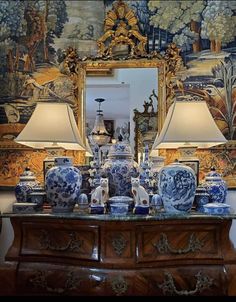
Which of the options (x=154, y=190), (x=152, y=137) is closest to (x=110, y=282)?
(x=154, y=190)

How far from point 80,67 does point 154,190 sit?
0.99 metres

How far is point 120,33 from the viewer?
10.1ft

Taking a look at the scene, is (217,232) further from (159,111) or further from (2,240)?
(2,240)

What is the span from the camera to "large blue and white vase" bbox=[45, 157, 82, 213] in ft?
8.23

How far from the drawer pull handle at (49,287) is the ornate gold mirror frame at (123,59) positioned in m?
1.02

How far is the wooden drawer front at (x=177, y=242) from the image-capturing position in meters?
2.29

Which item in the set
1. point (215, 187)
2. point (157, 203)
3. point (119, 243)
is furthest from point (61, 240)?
point (215, 187)

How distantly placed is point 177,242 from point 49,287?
0.72m

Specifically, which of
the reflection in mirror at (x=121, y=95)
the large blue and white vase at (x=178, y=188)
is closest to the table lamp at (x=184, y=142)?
the large blue and white vase at (x=178, y=188)

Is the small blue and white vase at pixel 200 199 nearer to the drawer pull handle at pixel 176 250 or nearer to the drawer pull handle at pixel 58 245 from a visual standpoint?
the drawer pull handle at pixel 176 250

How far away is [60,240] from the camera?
93.6 inches

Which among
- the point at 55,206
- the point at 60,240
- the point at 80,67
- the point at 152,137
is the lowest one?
the point at 60,240

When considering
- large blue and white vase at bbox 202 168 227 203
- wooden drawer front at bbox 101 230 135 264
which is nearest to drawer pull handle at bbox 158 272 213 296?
wooden drawer front at bbox 101 230 135 264

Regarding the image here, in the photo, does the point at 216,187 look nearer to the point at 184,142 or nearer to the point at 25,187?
the point at 184,142
